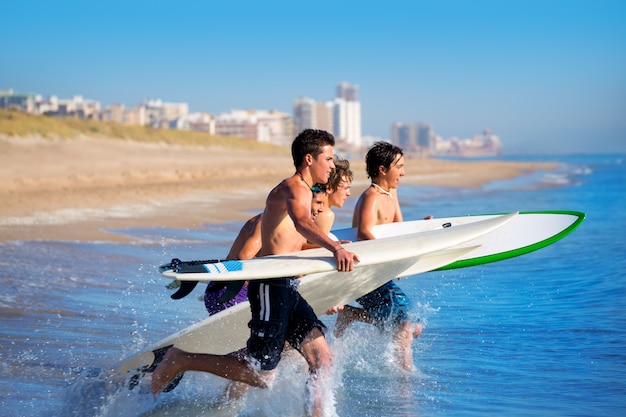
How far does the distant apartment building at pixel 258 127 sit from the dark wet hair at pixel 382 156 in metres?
132

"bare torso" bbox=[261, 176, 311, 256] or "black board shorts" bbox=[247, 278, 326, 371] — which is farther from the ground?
"bare torso" bbox=[261, 176, 311, 256]

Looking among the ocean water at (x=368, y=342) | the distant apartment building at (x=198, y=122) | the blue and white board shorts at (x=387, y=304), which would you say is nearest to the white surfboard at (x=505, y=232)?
the blue and white board shorts at (x=387, y=304)

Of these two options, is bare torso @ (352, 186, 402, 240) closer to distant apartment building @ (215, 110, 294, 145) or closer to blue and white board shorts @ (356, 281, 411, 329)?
blue and white board shorts @ (356, 281, 411, 329)

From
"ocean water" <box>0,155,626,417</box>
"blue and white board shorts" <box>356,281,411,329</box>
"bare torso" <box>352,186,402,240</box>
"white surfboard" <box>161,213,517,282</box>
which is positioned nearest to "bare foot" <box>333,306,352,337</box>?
"ocean water" <box>0,155,626,417</box>

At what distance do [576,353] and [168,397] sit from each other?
120 inches

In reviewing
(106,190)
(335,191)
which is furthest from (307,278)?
(106,190)

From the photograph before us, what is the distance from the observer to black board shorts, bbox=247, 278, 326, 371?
445cm

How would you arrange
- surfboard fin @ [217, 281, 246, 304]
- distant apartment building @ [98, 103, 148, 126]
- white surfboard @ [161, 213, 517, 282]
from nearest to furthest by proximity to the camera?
white surfboard @ [161, 213, 517, 282] → surfboard fin @ [217, 281, 246, 304] → distant apartment building @ [98, 103, 148, 126]

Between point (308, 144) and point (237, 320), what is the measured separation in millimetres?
1091

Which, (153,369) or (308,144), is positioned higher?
(308,144)

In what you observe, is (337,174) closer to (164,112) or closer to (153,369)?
(153,369)

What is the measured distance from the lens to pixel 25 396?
501 cm

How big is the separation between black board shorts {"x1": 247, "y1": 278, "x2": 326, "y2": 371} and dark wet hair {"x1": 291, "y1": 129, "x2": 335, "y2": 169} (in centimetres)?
68

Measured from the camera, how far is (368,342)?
6.25 m
